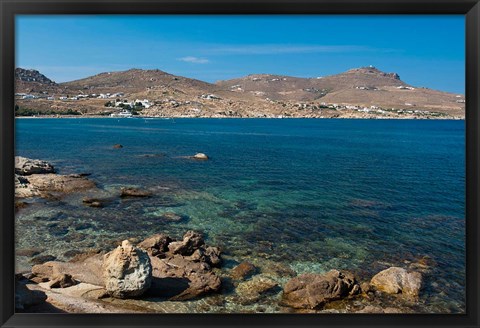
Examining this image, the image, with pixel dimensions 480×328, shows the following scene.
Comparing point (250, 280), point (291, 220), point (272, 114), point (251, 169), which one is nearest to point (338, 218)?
point (291, 220)

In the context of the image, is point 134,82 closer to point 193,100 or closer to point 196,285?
point 193,100

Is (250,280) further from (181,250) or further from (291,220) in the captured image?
(291,220)

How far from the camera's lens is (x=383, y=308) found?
843cm

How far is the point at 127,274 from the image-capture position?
8133mm

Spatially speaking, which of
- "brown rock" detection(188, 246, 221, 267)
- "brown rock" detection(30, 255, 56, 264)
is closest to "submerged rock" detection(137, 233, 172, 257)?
"brown rock" detection(188, 246, 221, 267)

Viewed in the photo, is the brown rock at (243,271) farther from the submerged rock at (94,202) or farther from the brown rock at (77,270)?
the submerged rock at (94,202)

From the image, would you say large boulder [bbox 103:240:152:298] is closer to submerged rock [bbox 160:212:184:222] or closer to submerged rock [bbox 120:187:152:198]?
submerged rock [bbox 160:212:184:222]

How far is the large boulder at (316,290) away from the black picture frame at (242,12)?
232 inches

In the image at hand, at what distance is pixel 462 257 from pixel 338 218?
5.04 metres

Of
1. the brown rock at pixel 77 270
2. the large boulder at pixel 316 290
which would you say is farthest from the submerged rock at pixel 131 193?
the large boulder at pixel 316 290

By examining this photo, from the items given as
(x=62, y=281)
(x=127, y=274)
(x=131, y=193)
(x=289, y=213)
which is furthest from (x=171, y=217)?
(x=127, y=274)

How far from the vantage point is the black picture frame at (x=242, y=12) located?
283 cm

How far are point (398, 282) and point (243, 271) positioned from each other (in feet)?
13.1

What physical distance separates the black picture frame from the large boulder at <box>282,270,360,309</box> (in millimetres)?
5899
